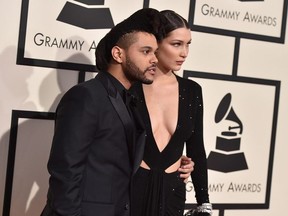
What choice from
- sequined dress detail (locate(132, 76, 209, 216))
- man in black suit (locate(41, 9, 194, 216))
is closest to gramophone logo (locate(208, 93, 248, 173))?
sequined dress detail (locate(132, 76, 209, 216))

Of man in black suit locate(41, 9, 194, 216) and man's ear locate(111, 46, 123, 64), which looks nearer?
man in black suit locate(41, 9, 194, 216)

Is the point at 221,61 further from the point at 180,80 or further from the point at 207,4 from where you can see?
the point at 180,80

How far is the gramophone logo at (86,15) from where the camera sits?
2.45 metres

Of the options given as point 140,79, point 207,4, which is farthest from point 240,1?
point 140,79

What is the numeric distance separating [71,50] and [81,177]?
0.99 m

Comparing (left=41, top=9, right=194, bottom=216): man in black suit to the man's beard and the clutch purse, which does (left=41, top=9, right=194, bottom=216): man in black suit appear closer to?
the man's beard

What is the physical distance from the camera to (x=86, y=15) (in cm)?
249

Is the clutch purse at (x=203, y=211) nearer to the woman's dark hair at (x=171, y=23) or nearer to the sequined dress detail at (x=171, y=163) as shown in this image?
the sequined dress detail at (x=171, y=163)

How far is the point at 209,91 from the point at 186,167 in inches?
32.4

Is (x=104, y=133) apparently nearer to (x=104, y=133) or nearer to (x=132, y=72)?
(x=104, y=133)

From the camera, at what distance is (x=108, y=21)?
255cm

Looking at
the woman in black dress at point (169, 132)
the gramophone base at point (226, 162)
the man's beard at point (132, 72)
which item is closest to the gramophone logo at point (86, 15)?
the woman in black dress at point (169, 132)

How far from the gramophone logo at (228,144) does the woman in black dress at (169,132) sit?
0.70m

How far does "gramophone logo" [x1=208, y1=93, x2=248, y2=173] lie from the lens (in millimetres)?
2918
